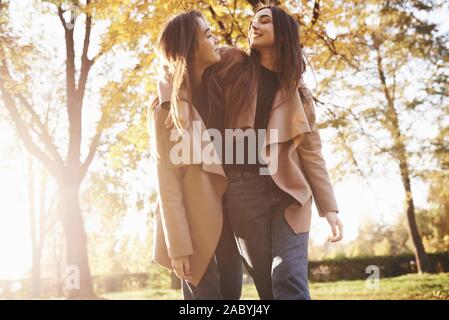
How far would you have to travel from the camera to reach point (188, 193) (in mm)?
1980

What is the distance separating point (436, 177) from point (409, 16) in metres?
4.23

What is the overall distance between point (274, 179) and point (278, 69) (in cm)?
55

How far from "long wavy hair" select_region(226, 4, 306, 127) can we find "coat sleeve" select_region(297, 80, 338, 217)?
232mm

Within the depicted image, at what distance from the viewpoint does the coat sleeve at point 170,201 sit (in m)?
1.93

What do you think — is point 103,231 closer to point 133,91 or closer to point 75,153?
point 75,153

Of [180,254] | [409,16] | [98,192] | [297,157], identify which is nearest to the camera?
[180,254]

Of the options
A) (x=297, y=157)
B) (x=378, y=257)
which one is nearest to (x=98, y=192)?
(x=378, y=257)

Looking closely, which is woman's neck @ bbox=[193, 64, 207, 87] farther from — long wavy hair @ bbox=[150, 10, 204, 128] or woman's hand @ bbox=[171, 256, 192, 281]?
woman's hand @ bbox=[171, 256, 192, 281]

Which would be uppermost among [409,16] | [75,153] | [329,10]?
[409,16]

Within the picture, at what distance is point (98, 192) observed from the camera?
43.9 feet

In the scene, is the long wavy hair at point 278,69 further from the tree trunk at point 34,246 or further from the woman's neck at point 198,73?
the tree trunk at point 34,246

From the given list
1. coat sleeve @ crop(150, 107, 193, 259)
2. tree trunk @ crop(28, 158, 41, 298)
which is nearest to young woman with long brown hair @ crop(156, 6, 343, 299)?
coat sleeve @ crop(150, 107, 193, 259)

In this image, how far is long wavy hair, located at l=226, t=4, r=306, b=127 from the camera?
2.11 metres

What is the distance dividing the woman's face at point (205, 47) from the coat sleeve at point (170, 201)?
395mm
